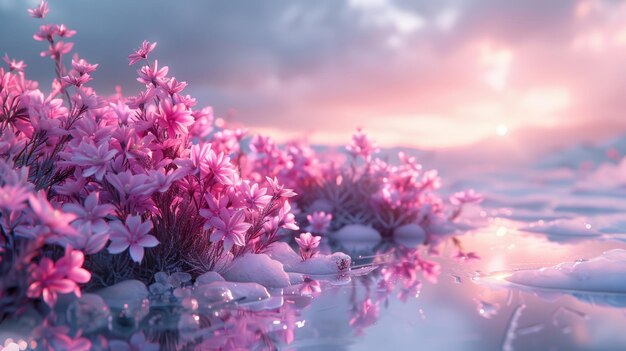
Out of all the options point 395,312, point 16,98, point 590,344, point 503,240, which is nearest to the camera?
point 590,344

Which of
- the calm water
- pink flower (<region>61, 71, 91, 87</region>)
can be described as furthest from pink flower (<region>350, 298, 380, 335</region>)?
pink flower (<region>61, 71, 91, 87</region>)

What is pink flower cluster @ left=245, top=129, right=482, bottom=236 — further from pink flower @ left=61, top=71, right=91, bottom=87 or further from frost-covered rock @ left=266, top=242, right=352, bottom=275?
pink flower @ left=61, top=71, right=91, bottom=87

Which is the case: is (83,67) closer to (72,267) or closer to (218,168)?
(218,168)

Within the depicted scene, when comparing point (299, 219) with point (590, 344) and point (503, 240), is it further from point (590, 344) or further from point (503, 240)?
point (590, 344)

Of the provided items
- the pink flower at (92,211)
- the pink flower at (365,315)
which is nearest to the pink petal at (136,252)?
the pink flower at (92,211)

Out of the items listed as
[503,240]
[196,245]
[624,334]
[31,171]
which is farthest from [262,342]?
[503,240]

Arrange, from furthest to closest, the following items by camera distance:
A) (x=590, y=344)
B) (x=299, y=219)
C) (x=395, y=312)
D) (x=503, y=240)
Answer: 1. (x=299, y=219)
2. (x=503, y=240)
3. (x=395, y=312)
4. (x=590, y=344)

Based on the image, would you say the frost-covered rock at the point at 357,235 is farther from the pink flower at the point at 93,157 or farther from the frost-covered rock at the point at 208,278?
the pink flower at the point at 93,157

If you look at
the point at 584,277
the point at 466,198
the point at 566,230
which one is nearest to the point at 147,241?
the point at 584,277
